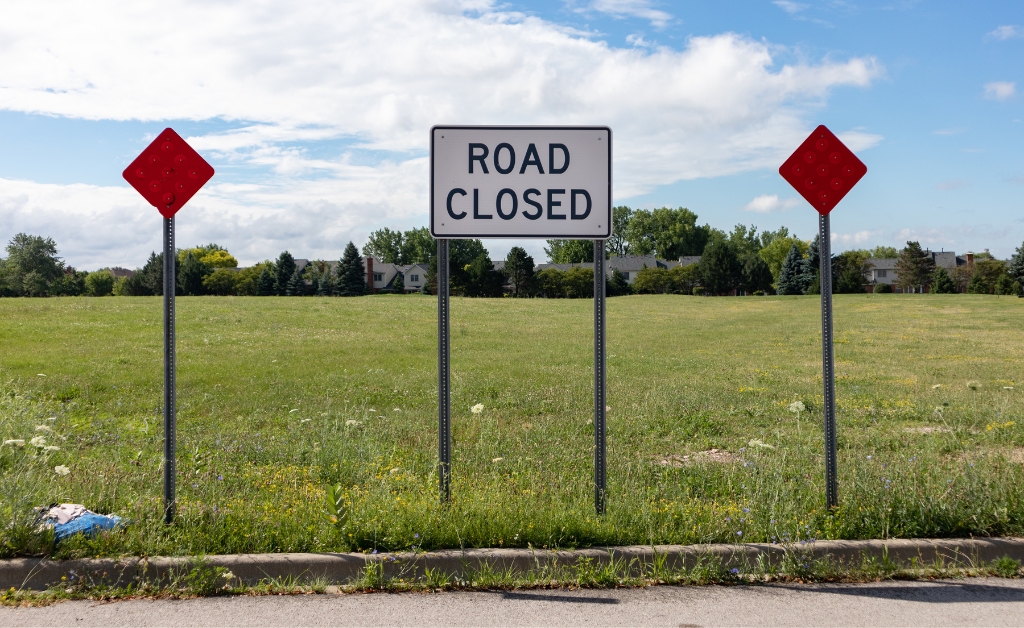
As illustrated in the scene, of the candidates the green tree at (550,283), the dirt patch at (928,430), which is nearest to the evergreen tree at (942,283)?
the green tree at (550,283)

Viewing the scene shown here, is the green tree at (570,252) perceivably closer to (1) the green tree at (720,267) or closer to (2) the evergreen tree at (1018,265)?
(1) the green tree at (720,267)

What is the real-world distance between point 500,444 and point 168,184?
4500 millimetres

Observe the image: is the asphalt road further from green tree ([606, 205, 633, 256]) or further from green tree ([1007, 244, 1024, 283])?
green tree ([606, 205, 633, 256])

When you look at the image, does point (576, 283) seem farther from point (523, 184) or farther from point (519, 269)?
point (523, 184)

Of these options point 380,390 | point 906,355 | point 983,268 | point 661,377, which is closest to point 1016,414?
point 661,377

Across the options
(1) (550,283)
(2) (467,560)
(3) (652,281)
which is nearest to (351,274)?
(1) (550,283)

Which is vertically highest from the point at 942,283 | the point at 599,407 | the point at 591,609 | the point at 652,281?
the point at 652,281

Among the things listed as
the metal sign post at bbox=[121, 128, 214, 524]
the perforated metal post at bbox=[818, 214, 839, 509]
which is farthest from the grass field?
the metal sign post at bbox=[121, 128, 214, 524]

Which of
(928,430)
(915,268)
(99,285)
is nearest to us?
(928,430)

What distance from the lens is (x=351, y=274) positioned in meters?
82.2

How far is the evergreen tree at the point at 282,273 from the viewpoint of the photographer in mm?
87875

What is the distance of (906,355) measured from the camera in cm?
2144

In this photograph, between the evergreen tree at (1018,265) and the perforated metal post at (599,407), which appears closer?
the perforated metal post at (599,407)

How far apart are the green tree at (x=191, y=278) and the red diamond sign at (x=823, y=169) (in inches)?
2999
